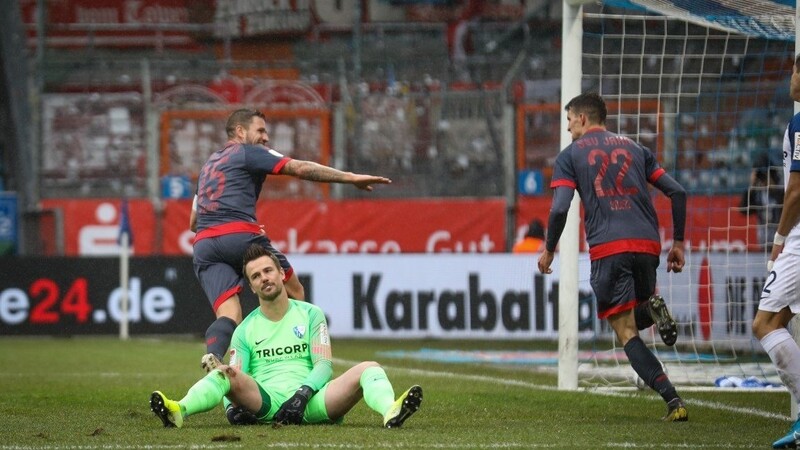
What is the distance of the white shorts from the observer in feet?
24.5

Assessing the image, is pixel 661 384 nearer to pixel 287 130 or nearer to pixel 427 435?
pixel 427 435

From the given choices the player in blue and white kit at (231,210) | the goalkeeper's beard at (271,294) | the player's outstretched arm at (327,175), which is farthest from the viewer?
the player in blue and white kit at (231,210)

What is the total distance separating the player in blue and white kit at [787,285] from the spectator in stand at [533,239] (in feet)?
36.5

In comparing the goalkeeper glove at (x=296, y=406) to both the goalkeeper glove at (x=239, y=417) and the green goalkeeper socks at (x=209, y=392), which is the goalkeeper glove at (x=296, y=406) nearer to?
the goalkeeper glove at (x=239, y=417)

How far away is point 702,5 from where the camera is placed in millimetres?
11484

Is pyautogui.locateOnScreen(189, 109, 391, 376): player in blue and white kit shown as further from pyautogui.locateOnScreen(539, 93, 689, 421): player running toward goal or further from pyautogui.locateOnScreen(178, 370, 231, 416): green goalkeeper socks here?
pyautogui.locateOnScreen(539, 93, 689, 421): player running toward goal

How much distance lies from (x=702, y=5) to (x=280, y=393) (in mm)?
5222

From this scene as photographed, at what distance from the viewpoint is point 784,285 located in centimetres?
750

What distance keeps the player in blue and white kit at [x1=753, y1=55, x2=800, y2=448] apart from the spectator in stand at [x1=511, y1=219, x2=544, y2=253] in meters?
11.1

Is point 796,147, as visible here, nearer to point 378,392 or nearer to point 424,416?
point 378,392

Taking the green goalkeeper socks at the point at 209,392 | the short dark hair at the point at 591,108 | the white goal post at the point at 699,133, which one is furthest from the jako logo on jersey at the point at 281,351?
the white goal post at the point at 699,133

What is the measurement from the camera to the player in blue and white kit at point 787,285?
750 cm

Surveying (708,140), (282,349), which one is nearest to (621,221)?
(282,349)

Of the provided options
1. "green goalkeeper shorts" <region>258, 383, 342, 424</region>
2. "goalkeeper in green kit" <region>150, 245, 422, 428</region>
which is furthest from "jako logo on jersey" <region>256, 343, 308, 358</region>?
"green goalkeeper shorts" <region>258, 383, 342, 424</region>
